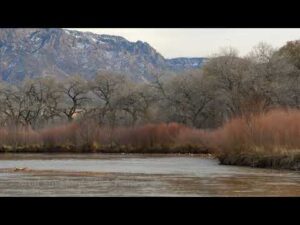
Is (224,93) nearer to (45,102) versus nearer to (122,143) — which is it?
(122,143)

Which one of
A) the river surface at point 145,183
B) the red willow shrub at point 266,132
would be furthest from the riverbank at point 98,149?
the river surface at point 145,183

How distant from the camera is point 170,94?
5762cm

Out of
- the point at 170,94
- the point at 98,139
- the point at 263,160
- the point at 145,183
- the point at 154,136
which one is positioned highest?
the point at 170,94

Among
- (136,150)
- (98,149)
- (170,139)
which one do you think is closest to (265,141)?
(170,139)

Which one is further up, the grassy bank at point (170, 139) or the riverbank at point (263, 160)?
the grassy bank at point (170, 139)

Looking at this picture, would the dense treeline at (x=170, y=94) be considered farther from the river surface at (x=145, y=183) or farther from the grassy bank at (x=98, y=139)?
the river surface at (x=145, y=183)

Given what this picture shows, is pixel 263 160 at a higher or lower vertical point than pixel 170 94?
lower

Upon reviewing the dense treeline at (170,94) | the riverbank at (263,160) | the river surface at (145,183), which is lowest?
the river surface at (145,183)

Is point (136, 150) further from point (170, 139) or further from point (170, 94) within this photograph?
point (170, 94)

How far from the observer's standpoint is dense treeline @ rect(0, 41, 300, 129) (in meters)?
48.7

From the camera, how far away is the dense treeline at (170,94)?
4869 centimetres
